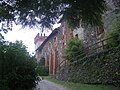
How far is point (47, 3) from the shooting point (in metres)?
10.2

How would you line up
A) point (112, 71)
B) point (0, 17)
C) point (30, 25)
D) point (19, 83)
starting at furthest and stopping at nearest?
point (112, 71) → point (19, 83) → point (30, 25) → point (0, 17)

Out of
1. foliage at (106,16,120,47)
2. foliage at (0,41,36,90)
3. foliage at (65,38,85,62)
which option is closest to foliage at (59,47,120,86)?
foliage at (106,16,120,47)

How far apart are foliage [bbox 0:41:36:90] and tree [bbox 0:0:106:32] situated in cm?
154

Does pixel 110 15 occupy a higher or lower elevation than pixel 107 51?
higher

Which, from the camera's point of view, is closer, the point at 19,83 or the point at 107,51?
the point at 19,83

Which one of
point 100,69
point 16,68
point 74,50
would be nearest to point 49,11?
point 16,68

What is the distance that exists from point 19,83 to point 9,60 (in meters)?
1.10

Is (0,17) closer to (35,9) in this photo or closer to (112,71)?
(35,9)

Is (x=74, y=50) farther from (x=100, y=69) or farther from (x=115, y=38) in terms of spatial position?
(x=100, y=69)

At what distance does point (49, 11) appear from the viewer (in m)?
10.6

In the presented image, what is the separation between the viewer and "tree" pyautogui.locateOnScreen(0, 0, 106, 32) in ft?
32.7

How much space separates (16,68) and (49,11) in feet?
9.85

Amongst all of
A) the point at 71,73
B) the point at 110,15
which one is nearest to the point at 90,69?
the point at 71,73

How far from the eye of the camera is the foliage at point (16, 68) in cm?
1158
